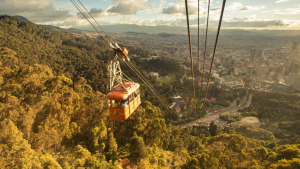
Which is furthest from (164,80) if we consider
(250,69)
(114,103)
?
(114,103)

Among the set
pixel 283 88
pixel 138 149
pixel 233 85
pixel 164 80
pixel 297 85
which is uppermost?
pixel 138 149

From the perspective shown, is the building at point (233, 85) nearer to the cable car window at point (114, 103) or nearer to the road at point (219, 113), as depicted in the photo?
the road at point (219, 113)

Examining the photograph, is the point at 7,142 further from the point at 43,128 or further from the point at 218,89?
the point at 218,89

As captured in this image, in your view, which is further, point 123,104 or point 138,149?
point 138,149

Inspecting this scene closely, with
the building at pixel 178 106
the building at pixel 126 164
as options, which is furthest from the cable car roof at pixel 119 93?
the building at pixel 178 106

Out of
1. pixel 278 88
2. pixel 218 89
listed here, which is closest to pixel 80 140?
pixel 218 89

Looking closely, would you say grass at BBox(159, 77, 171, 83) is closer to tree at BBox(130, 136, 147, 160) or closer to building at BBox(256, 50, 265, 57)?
tree at BBox(130, 136, 147, 160)

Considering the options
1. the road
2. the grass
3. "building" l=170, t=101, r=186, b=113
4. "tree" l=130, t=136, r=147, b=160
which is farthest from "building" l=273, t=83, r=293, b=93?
"tree" l=130, t=136, r=147, b=160

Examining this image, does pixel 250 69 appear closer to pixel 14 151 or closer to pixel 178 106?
pixel 178 106

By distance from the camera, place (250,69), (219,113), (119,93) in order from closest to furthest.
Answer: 1. (119,93)
2. (219,113)
3. (250,69)

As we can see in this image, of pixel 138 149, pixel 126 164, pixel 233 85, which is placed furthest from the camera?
pixel 233 85

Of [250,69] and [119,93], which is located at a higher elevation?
[119,93]
